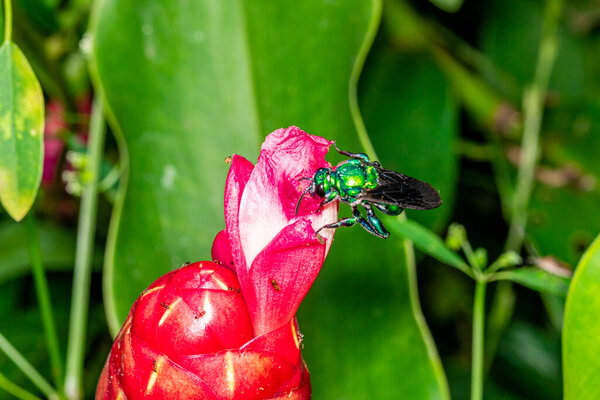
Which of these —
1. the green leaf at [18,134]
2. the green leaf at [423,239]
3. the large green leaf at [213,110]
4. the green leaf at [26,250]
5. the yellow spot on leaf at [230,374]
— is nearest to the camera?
the yellow spot on leaf at [230,374]

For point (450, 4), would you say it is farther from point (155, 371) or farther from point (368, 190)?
point (155, 371)

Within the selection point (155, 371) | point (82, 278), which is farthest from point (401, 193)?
point (82, 278)

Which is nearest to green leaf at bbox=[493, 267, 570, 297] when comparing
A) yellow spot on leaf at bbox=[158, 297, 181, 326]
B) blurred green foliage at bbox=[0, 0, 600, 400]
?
blurred green foliage at bbox=[0, 0, 600, 400]

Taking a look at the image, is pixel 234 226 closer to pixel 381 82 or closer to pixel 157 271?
pixel 157 271

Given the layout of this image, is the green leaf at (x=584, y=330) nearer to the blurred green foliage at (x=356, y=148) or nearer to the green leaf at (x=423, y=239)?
the blurred green foliage at (x=356, y=148)

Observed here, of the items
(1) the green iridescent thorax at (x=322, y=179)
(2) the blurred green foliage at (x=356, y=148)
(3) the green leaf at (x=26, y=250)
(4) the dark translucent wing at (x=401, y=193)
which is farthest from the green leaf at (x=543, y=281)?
(3) the green leaf at (x=26, y=250)

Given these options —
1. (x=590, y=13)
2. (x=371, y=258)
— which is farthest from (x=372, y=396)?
(x=590, y=13)

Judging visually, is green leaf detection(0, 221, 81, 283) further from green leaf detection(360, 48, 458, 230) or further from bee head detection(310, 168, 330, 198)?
bee head detection(310, 168, 330, 198)
